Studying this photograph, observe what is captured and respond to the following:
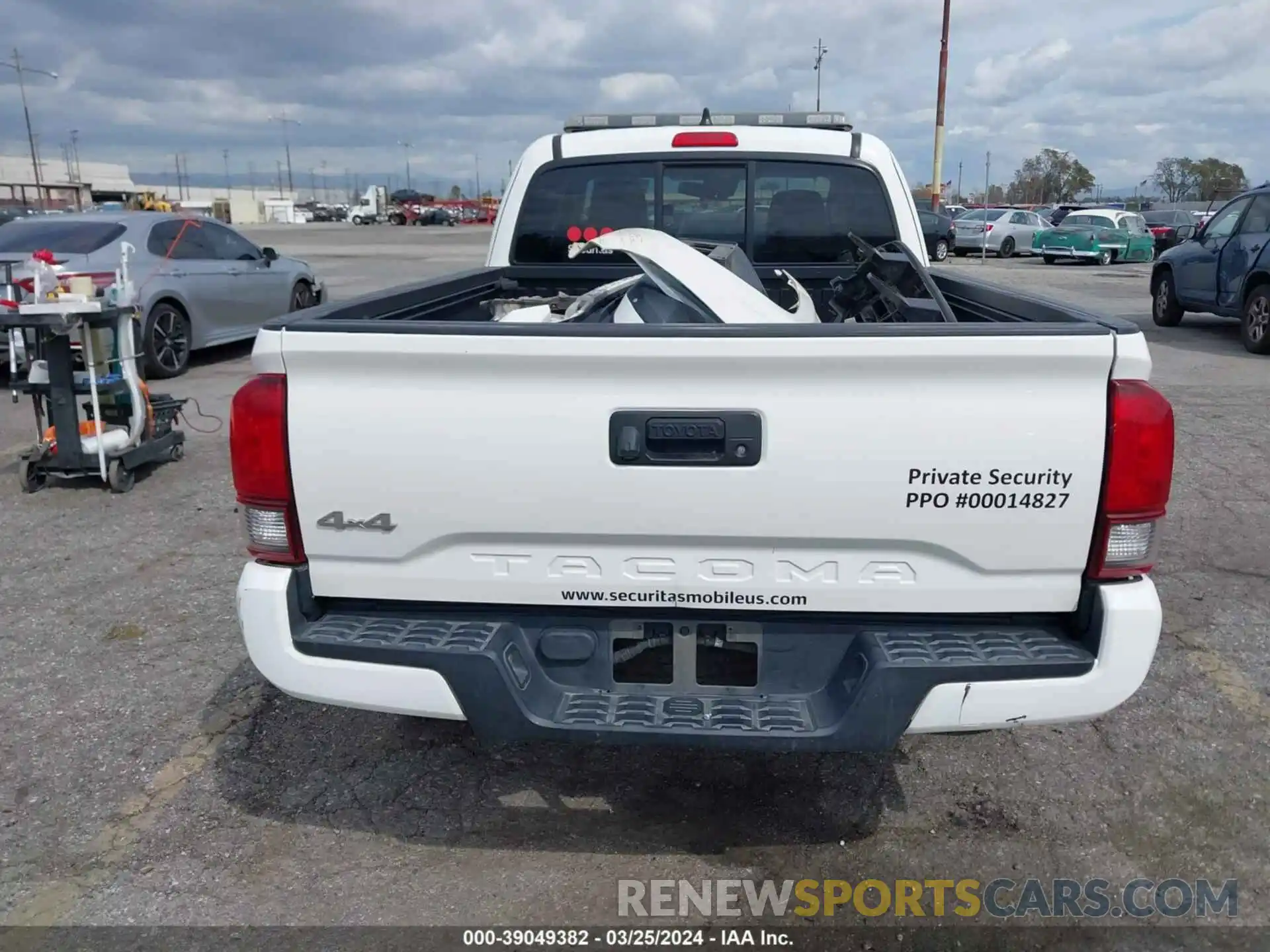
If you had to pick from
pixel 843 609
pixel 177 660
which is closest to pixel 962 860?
pixel 843 609

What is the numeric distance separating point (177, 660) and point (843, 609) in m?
3.07

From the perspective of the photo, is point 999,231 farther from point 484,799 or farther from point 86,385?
point 484,799

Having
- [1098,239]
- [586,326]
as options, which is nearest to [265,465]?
[586,326]

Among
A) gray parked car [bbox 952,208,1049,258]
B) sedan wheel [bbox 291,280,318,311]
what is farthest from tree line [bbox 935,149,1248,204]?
sedan wheel [bbox 291,280,318,311]

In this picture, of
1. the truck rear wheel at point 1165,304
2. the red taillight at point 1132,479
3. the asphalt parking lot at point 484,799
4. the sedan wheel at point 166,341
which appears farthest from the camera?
the truck rear wheel at point 1165,304

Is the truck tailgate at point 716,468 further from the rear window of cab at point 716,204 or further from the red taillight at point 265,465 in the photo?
the rear window of cab at point 716,204

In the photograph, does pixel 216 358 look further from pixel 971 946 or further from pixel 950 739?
pixel 971 946

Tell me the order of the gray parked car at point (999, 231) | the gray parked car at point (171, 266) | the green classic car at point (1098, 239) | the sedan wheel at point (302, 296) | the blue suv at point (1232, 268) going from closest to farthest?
1. the gray parked car at point (171, 266)
2. the blue suv at point (1232, 268)
3. the sedan wheel at point (302, 296)
4. the green classic car at point (1098, 239)
5. the gray parked car at point (999, 231)

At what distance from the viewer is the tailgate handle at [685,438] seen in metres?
2.50

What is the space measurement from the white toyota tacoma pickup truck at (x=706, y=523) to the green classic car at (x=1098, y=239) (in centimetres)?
2941

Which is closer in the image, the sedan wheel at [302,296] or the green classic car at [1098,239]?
the sedan wheel at [302,296]

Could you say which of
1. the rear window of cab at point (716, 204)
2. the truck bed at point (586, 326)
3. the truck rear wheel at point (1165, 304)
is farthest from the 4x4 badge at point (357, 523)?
the truck rear wheel at point (1165, 304)

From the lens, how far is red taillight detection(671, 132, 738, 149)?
497cm

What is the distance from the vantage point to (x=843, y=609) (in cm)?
266
